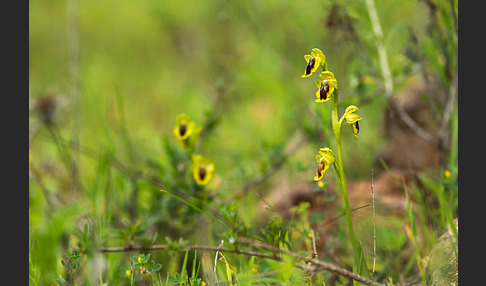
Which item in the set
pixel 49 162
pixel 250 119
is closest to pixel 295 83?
pixel 250 119

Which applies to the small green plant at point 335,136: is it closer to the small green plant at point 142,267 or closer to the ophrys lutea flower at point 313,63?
the ophrys lutea flower at point 313,63

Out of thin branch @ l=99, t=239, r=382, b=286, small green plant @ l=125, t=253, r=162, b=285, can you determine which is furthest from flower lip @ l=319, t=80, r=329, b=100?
small green plant @ l=125, t=253, r=162, b=285

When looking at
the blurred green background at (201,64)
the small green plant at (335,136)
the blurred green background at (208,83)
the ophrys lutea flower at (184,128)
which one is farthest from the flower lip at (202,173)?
the blurred green background at (201,64)

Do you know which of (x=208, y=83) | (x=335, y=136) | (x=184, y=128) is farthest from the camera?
(x=208, y=83)

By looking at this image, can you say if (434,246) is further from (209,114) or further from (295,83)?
(295,83)

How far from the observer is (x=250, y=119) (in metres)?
4.31

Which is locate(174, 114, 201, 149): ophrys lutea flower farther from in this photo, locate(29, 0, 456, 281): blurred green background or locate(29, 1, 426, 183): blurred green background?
locate(29, 1, 426, 183): blurred green background

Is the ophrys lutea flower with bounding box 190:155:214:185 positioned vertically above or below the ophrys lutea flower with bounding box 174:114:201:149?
below

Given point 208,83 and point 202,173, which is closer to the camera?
point 202,173

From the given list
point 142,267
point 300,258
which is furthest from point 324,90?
point 142,267

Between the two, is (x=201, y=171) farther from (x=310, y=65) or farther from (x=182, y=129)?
(x=310, y=65)

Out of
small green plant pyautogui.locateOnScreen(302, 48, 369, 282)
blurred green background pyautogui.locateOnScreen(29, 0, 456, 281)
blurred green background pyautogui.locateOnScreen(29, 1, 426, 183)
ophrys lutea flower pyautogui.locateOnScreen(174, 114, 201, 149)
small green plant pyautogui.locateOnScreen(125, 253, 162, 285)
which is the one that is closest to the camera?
small green plant pyautogui.locateOnScreen(302, 48, 369, 282)

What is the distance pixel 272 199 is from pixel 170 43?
3691 mm

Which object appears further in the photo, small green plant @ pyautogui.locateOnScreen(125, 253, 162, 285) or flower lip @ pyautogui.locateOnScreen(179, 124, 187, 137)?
flower lip @ pyautogui.locateOnScreen(179, 124, 187, 137)
